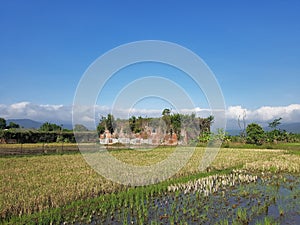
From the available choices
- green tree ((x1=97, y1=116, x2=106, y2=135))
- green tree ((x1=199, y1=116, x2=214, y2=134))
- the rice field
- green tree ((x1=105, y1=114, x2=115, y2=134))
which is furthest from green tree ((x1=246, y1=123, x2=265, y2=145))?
the rice field

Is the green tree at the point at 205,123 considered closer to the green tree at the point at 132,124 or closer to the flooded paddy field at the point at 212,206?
the green tree at the point at 132,124

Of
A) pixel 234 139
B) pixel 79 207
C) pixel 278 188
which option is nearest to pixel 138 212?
pixel 79 207

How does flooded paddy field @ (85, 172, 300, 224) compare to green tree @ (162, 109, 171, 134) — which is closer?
flooded paddy field @ (85, 172, 300, 224)

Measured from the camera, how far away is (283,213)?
6391 millimetres

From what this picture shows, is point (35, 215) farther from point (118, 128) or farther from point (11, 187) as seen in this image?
point (118, 128)

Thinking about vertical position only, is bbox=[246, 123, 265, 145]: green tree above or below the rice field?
above

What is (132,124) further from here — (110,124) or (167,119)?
(167,119)

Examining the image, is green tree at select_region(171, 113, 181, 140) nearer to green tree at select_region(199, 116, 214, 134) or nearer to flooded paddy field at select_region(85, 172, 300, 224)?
green tree at select_region(199, 116, 214, 134)

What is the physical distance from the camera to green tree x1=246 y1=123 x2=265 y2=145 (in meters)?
34.1

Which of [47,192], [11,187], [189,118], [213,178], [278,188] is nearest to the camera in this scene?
[47,192]

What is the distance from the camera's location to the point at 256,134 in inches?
1342

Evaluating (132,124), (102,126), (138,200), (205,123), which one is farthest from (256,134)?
(138,200)

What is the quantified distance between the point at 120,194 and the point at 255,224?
369cm

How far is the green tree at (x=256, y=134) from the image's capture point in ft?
112
